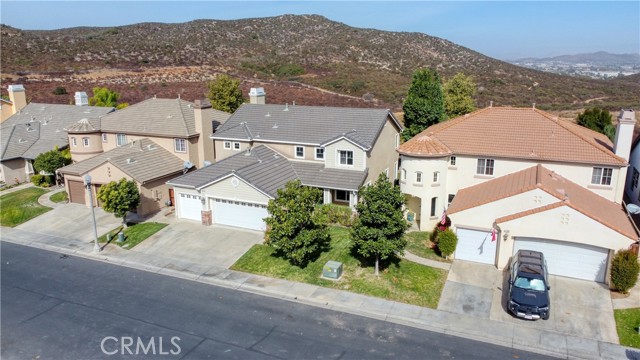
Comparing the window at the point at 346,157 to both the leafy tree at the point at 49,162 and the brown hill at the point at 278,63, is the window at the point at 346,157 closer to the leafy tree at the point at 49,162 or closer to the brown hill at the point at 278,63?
the leafy tree at the point at 49,162

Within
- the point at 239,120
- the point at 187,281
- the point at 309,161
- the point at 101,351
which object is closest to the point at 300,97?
the point at 239,120

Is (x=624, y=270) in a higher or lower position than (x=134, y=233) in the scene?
higher

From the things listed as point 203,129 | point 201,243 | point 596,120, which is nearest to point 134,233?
point 201,243

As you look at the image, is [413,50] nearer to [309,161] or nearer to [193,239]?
[309,161]

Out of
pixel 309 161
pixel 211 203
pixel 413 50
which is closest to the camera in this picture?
pixel 211 203

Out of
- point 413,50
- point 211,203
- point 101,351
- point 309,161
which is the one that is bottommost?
point 101,351

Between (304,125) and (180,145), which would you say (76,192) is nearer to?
(180,145)
